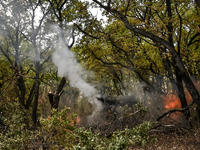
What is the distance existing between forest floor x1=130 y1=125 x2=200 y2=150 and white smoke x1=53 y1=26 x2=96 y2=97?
7.95 metres

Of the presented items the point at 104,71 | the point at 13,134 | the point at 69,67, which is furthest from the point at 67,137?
the point at 104,71

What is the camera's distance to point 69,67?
15812 millimetres

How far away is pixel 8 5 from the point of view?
13281 mm

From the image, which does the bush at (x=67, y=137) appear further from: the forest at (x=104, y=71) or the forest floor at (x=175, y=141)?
the forest floor at (x=175, y=141)

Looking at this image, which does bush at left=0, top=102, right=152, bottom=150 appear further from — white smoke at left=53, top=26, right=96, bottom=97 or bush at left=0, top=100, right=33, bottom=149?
white smoke at left=53, top=26, right=96, bottom=97

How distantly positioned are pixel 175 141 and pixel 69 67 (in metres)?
10.2

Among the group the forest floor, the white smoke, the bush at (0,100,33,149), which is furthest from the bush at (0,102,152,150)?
the white smoke

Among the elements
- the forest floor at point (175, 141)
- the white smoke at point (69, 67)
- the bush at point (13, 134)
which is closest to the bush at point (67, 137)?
the bush at point (13, 134)

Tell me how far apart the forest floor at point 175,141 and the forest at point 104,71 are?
4cm

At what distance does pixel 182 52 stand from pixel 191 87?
4.15m

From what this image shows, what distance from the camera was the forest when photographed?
228 inches

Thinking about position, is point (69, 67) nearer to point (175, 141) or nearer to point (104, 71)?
point (104, 71)

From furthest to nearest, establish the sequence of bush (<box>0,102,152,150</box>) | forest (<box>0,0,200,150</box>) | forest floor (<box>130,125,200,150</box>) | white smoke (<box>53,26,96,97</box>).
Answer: white smoke (<box>53,26,96,97</box>)
forest floor (<box>130,125,200,150</box>)
forest (<box>0,0,200,150</box>)
bush (<box>0,102,152,150</box>)

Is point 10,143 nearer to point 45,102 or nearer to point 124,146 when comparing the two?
point 124,146
